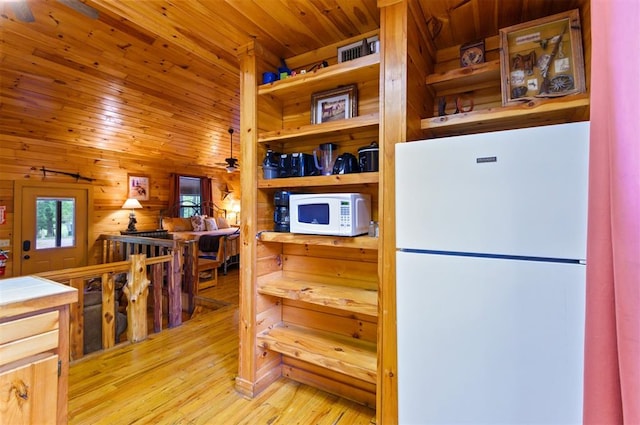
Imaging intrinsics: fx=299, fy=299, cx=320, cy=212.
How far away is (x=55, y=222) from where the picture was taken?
15.8 feet

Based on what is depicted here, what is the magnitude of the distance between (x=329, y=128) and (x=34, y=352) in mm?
1639

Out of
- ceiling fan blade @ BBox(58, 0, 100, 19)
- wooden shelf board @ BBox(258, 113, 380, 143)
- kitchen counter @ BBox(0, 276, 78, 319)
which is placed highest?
ceiling fan blade @ BBox(58, 0, 100, 19)

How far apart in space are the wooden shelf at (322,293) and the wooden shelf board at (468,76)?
1346 mm

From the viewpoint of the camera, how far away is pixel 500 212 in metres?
1.12

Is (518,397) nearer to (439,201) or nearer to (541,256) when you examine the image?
(541,256)

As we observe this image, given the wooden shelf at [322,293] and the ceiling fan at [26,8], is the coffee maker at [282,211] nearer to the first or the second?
the wooden shelf at [322,293]

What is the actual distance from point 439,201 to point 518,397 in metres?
0.77

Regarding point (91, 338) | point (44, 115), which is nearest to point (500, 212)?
point (91, 338)

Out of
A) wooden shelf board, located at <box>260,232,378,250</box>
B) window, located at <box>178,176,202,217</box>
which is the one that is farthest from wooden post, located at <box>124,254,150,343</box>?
window, located at <box>178,176,202,217</box>

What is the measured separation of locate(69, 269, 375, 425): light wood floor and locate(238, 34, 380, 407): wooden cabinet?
14 centimetres

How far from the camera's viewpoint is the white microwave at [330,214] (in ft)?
5.62

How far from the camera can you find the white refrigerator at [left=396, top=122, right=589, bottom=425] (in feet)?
3.33

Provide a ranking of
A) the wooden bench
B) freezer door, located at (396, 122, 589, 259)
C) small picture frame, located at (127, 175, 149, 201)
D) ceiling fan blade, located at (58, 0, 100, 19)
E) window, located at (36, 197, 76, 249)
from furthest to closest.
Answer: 1. small picture frame, located at (127, 175, 149, 201)
2. the wooden bench
3. window, located at (36, 197, 76, 249)
4. ceiling fan blade, located at (58, 0, 100, 19)
5. freezer door, located at (396, 122, 589, 259)

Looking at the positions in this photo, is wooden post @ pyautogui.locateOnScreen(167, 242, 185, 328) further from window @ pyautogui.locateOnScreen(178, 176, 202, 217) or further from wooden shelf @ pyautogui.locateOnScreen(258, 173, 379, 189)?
window @ pyautogui.locateOnScreen(178, 176, 202, 217)
